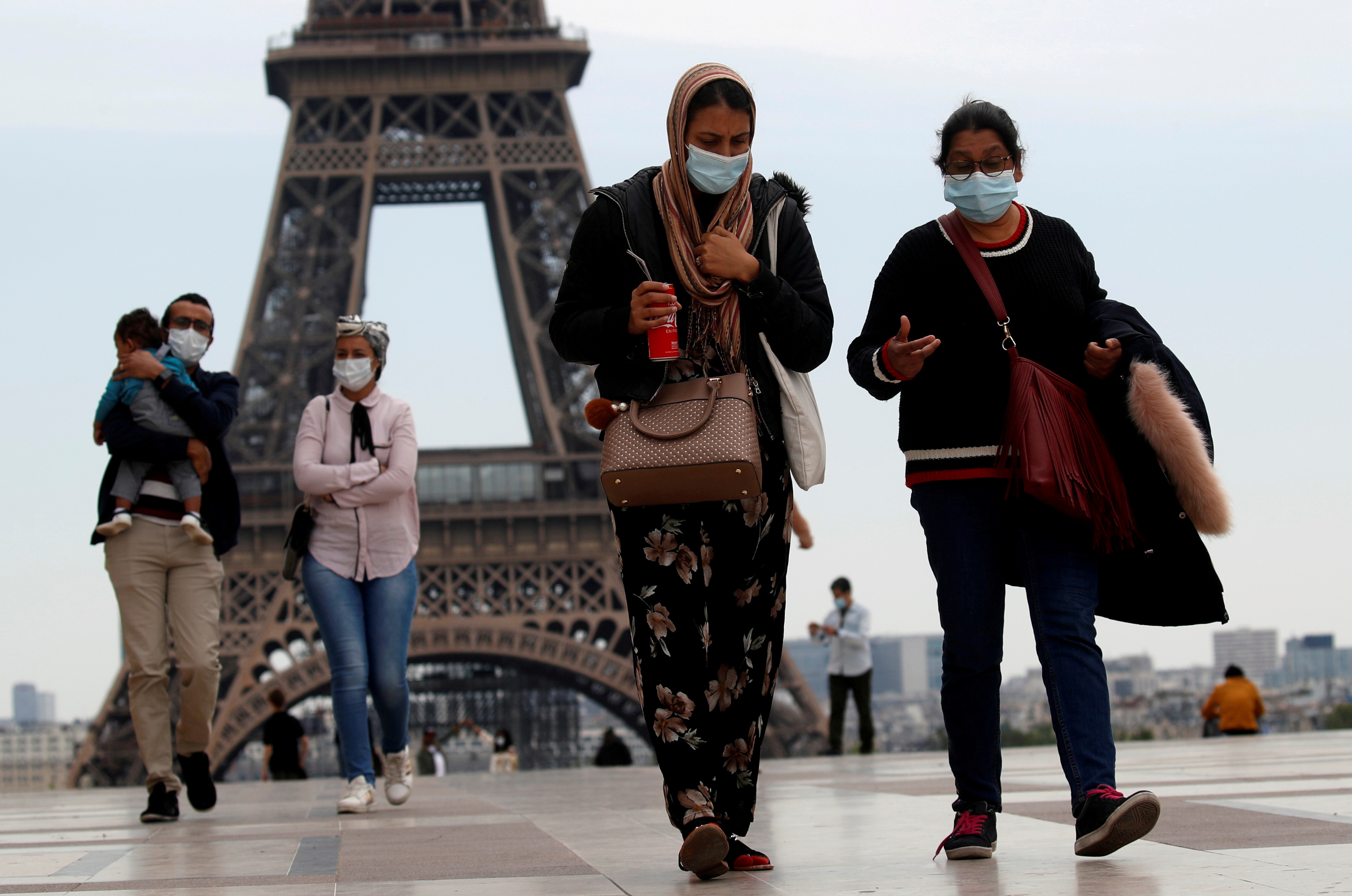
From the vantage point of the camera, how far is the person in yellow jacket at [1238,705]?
15.4m

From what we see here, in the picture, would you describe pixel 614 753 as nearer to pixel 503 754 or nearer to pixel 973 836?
pixel 503 754

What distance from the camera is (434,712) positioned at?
46250 mm

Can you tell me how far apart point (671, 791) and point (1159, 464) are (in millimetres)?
1514

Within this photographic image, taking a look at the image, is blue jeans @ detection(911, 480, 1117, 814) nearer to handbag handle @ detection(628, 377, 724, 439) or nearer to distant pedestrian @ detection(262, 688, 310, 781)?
handbag handle @ detection(628, 377, 724, 439)

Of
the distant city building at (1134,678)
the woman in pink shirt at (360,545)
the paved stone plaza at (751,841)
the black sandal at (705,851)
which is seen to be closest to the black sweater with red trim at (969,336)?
the paved stone plaza at (751,841)

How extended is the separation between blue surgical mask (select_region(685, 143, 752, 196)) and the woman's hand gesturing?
Result: 565 mm

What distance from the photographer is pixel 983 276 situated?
14.6ft

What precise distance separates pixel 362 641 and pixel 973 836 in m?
3.50

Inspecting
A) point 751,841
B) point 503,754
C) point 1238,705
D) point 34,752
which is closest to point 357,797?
point 751,841

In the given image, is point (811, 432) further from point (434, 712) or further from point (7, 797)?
point (434, 712)

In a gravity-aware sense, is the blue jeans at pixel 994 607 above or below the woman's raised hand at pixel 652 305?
below

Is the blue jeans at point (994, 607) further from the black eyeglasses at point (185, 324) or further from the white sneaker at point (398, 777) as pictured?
the black eyeglasses at point (185, 324)

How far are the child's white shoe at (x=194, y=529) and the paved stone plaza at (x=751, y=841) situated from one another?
117 cm

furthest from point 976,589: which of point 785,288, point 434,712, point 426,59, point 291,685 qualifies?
point 434,712
